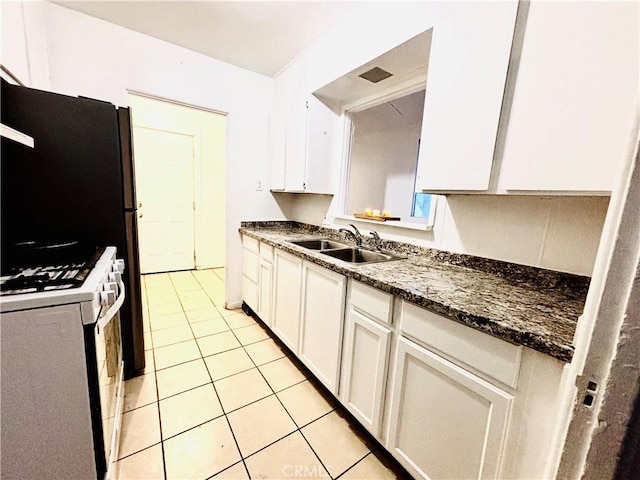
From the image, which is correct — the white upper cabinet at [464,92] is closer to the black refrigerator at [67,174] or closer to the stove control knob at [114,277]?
the stove control knob at [114,277]

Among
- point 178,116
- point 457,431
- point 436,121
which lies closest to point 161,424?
point 457,431

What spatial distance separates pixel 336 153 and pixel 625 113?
188 centimetres

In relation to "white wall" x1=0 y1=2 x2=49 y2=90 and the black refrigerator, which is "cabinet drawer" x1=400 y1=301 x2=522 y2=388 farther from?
"white wall" x1=0 y1=2 x2=49 y2=90

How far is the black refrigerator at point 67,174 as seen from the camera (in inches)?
47.4

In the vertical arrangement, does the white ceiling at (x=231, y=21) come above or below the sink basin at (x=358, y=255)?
above

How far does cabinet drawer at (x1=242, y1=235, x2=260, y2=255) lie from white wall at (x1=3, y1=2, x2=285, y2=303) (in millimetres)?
124

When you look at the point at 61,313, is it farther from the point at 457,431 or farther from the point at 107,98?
the point at 107,98

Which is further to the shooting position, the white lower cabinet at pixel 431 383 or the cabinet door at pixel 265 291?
the cabinet door at pixel 265 291

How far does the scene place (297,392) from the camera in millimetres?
1647

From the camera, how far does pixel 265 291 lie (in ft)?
7.34

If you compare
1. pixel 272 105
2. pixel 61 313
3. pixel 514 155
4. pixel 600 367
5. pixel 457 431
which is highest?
pixel 272 105

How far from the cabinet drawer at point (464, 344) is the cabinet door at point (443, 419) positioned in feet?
0.15

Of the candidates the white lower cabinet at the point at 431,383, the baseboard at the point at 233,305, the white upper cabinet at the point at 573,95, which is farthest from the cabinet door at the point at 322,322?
the baseboard at the point at 233,305

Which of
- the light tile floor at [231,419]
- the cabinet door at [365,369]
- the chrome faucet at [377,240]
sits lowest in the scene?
the light tile floor at [231,419]
